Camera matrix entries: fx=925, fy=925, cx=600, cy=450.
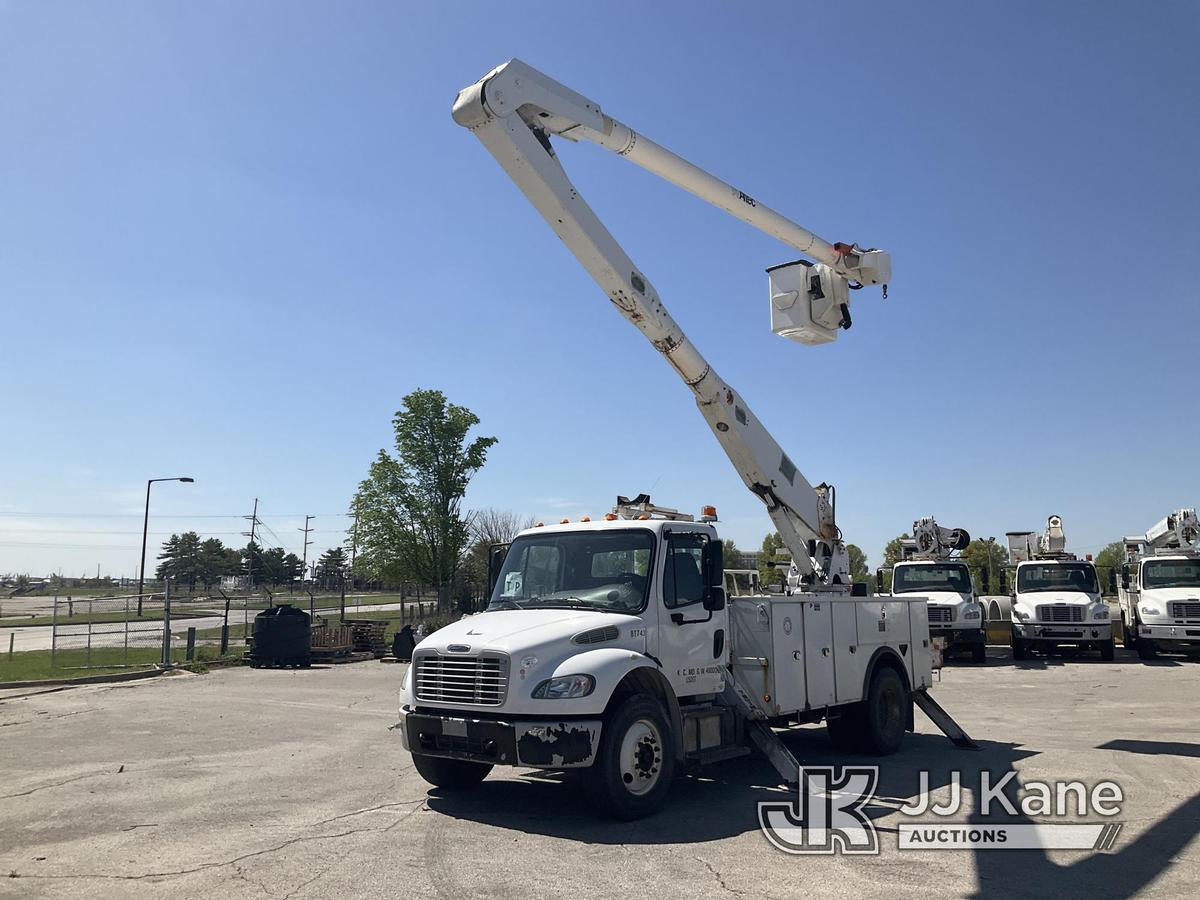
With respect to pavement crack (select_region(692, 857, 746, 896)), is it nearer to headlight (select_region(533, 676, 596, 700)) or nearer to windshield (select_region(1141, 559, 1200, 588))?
headlight (select_region(533, 676, 596, 700))

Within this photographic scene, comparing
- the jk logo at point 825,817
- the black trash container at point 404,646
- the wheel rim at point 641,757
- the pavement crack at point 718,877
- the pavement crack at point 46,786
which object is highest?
the black trash container at point 404,646

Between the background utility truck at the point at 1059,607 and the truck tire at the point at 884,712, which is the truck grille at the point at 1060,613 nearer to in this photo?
the background utility truck at the point at 1059,607

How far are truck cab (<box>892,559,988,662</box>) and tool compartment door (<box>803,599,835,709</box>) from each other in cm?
1345

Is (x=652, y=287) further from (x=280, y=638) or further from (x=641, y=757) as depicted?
(x=280, y=638)

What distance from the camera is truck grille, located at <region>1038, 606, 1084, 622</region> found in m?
22.8

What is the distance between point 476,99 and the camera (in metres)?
9.14

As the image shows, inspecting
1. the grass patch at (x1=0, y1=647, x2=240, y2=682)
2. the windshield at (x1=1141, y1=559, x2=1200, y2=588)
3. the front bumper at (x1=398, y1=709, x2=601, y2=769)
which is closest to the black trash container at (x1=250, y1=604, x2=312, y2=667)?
the grass patch at (x1=0, y1=647, x2=240, y2=682)

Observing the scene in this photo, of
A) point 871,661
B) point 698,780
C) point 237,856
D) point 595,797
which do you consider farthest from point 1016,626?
point 237,856

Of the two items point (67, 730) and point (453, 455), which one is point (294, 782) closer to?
point (67, 730)

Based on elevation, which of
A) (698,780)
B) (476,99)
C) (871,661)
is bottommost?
(698,780)

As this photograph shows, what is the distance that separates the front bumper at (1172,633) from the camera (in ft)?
→ 71.1

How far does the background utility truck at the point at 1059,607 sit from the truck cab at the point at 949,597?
120 centimetres

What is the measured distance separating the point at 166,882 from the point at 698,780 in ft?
16.3

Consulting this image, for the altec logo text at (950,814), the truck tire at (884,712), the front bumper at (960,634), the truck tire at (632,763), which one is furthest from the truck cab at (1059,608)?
the truck tire at (632,763)
